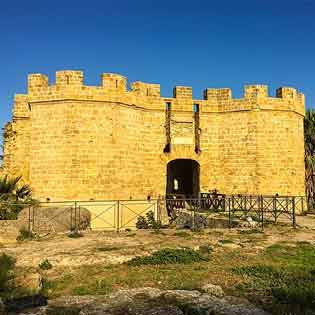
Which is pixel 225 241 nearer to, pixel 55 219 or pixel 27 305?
pixel 55 219

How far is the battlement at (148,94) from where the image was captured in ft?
57.5

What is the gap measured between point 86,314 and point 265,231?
9.37 m

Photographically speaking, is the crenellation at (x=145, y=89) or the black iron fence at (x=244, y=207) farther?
the crenellation at (x=145, y=89)

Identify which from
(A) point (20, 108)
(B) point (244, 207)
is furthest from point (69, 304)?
(A) point (20, 108)

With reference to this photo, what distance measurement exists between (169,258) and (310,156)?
845 inches

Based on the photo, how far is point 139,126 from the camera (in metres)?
19.1

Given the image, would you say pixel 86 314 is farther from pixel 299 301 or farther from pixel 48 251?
pixel 48 251

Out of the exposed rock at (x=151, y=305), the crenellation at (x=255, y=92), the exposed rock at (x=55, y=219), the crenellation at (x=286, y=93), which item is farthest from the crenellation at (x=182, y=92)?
the exposed rock at (x=151, y=305)

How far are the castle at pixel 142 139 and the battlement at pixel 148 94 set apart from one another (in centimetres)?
5

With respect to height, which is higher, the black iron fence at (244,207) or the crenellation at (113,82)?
the crenellation at (113,82)

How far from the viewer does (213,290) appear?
6.20 m

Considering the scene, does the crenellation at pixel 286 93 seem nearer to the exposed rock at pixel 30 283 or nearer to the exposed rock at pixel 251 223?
the exposed rock at pixel 251 223

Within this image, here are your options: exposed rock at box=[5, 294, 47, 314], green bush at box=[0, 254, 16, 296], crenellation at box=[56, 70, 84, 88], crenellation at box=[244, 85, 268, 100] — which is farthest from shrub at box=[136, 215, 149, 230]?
exposed rock at box=[5, 294, 47, 314]

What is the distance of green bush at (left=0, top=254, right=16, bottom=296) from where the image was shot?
252 inches
